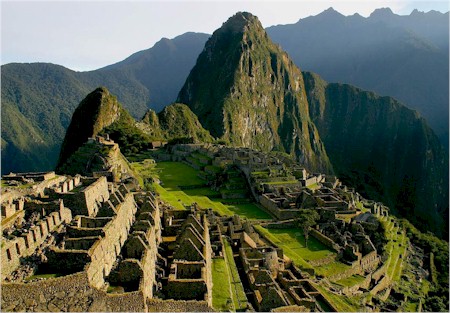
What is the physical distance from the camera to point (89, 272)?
13.6 meters

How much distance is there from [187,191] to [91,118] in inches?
2346

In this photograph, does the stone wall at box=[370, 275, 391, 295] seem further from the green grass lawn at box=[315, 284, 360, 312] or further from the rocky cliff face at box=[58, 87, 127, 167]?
the rocky cliff face at box=[58, 87, 127, 167]

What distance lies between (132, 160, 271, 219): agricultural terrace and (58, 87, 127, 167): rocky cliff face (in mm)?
33929

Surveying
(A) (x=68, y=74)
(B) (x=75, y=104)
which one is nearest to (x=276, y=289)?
(B) (x=75, y=104)

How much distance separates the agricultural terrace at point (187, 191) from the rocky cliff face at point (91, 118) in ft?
111

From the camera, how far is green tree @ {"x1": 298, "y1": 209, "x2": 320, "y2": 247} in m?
37.8

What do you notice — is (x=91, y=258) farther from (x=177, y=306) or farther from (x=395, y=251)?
(x=395, y=251)

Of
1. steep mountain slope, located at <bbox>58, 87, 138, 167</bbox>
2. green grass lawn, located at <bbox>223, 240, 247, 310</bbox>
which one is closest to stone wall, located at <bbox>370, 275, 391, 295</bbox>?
green grass lawn, located at <bbox>223, 240, 247, 310</bbox>

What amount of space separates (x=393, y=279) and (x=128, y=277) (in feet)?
101

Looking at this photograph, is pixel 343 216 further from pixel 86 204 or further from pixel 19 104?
pixel 19 104


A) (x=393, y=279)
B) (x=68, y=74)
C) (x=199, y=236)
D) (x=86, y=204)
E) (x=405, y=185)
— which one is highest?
(x=68, y=74)

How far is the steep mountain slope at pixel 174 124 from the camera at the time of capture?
5038 inches

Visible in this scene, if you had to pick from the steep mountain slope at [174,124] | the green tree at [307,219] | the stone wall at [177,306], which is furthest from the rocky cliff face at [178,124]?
the stone wall at [177,306]

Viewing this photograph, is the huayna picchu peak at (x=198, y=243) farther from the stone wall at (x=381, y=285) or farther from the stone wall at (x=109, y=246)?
the stone wall at (x=381, y=285)
